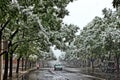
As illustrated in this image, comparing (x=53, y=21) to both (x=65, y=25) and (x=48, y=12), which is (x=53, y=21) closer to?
(x=48, y=12)

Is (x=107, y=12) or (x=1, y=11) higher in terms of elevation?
(x=107, y=12)

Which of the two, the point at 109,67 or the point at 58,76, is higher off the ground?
the point at 109,67

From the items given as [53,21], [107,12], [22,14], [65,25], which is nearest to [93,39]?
[107,12]

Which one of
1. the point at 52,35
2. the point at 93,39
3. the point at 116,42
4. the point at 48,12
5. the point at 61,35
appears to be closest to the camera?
the point at 48,12

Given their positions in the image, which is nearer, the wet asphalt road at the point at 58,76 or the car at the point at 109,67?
the wet asphalt road at the point at 58,76

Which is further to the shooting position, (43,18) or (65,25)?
(65,25)

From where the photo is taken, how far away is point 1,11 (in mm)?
14203

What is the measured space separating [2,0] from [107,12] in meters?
38.3

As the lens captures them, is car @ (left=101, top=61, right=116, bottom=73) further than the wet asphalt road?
Yes

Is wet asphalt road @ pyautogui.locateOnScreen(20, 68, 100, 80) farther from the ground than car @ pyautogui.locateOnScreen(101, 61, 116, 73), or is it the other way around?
car @ pyautogui.locateOnScreen(101, 61, 116, 73)

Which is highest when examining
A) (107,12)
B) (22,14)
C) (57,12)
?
(107,12)

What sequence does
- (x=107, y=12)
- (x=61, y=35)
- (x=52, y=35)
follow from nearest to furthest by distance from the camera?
1. (x=52, y=35)
2. (x=61, y=35)
3. (x=107, y=12)

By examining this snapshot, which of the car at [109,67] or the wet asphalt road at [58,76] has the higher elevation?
the car at [109,67]

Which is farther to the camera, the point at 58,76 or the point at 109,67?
the point at 109,67
